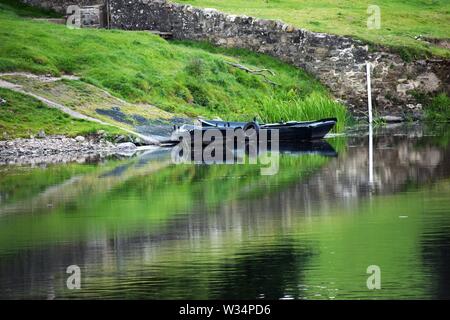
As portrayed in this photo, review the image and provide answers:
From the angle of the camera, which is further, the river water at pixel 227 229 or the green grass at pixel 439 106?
the green grass at pixel 439 106

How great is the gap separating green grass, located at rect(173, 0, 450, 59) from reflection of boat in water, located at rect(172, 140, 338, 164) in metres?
14.4

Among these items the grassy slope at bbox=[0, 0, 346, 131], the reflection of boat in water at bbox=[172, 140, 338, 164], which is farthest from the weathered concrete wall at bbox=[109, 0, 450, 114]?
the reflection of boat in water at bbox=[172, 140, 338, 164]

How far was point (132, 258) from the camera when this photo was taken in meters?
27.2

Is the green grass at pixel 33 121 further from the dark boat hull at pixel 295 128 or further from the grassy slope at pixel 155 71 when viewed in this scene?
the dark boat hull at pixel 295 128

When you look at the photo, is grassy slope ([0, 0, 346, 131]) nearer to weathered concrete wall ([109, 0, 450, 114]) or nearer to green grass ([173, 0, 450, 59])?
weathered concrete wall ([109, 0, 450, 114])

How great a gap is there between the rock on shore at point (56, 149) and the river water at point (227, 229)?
2.88 m

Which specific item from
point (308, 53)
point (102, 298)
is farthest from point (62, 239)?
point (308, 53)

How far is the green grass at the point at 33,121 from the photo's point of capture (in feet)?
172

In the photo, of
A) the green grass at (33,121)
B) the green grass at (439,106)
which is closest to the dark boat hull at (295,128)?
the green grass at (33,121)

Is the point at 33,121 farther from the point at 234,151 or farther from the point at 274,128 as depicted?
the point at 274,128

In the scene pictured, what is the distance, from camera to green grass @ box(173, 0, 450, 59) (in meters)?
69.6

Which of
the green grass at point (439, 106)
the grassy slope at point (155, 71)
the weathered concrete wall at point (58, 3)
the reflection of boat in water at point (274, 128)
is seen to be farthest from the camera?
the weathered concrete wall at point (58, 3)

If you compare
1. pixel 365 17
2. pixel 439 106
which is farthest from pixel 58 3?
pixel 439 106

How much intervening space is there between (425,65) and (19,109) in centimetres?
2260
